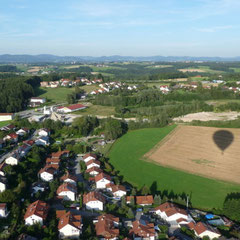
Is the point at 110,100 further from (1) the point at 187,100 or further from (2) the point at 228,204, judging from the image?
(2) the point at 228,204

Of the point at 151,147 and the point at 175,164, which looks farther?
the point at 151,147

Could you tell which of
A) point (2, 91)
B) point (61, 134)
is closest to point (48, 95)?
point (2, 91)

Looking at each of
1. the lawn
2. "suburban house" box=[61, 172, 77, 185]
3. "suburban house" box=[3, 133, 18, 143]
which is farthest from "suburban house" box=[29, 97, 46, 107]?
"suburban house" box=[61, 172, 77, 185]

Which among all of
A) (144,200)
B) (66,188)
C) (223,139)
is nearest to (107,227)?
(144,200)

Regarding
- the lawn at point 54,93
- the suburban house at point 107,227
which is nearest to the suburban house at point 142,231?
the suburban house at point 107,227

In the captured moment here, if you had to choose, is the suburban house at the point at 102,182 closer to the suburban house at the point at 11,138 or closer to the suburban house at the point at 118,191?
the suburban house at the point at 118,191
